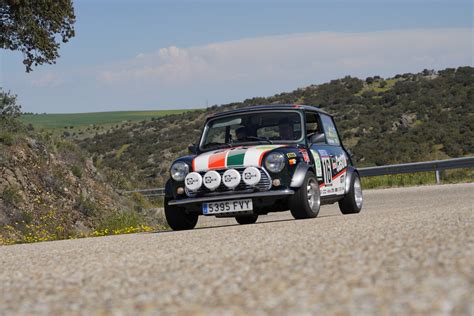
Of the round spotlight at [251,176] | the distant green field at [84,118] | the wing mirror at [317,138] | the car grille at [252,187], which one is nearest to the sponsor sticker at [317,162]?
the wing mirror at [317,138]

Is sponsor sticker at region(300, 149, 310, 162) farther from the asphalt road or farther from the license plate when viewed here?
the asphalt road

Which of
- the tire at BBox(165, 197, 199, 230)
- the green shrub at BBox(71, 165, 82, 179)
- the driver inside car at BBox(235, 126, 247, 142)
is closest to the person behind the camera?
the tire at BBox(165, 197, 199, 230)

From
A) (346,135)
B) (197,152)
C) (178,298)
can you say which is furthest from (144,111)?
(178,298)

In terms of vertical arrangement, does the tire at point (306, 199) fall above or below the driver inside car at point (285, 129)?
below

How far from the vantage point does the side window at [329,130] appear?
13.4 meters

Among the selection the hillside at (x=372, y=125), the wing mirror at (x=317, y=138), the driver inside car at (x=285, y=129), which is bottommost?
the hillside at (x=372, y=125)

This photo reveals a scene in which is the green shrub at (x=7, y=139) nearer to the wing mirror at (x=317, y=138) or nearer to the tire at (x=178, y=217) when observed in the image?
the tire at (x=178, y=217)

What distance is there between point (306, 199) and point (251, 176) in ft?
2.65

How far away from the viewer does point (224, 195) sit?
11242 mm

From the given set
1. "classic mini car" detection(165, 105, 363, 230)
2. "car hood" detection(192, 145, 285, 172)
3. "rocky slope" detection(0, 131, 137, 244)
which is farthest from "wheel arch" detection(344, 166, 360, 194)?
"rocky slope" detection(0, 131, 137, 244)

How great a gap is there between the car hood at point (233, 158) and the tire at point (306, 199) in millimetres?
622

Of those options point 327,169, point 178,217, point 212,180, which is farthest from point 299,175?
point 178,217

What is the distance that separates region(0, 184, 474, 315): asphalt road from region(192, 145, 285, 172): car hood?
9.69 ft

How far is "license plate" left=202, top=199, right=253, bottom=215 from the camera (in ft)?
36.7
